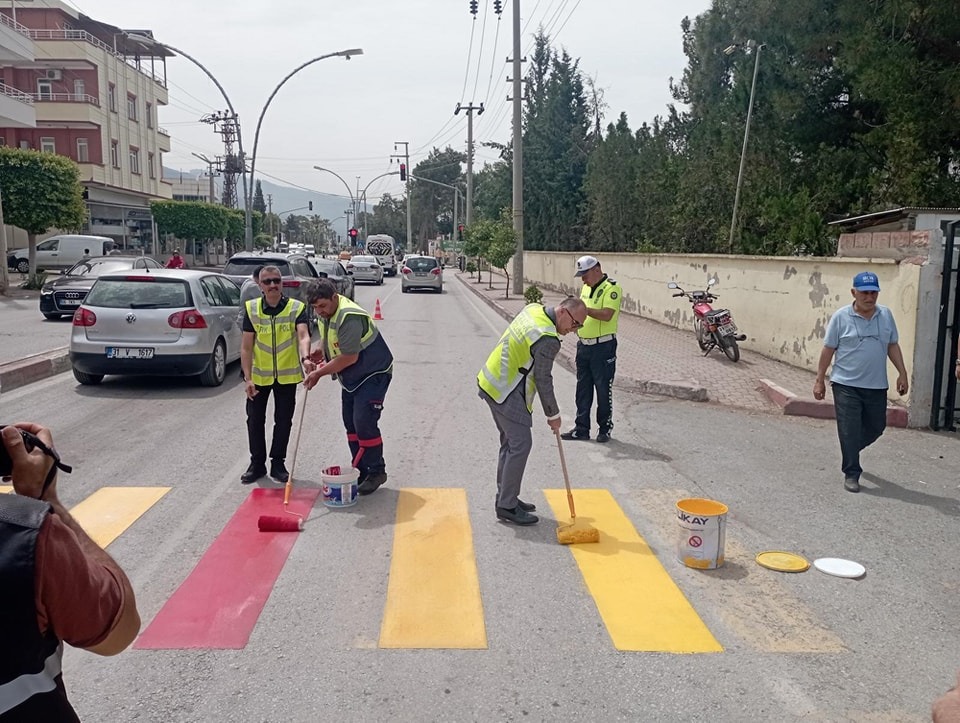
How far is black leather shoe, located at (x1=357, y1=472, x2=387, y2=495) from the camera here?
22.5 ft

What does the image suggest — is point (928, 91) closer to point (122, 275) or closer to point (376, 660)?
point (122, 275)

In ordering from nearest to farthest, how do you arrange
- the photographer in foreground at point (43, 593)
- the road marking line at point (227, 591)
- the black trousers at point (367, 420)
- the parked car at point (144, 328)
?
1. the photographer in foreground at point (43, 593)
2. the road marking line at point (227, 591)
3. the black trousers at point (367, 420)
4. the parked car at point (144, 328)

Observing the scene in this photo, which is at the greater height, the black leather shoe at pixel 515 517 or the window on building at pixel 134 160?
the window on building at pixel 134 160

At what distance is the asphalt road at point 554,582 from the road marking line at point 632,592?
5 centimetres

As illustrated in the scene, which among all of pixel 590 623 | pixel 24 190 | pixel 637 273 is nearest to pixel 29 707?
pixel 590 623

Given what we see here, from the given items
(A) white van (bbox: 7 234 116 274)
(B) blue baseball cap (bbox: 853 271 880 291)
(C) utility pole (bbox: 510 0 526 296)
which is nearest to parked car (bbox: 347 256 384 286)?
(A) white van (bbox: 7 234 116 274)

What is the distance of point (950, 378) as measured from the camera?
9.47m

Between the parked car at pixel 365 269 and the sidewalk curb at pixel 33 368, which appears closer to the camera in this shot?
the sidewalk curb at pixel 33 368

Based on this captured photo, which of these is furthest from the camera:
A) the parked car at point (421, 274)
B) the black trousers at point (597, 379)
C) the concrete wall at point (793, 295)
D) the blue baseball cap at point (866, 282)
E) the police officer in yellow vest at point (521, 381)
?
the parked car at point (421, 274)

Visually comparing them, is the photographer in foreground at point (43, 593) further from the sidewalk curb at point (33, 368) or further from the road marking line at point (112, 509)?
the sidewalk curb at point (33, 368)

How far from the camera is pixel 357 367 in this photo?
22.2 ft

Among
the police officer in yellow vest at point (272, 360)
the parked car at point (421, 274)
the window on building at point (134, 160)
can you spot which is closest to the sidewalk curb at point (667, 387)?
the police officer in yellow vest at point (272, 360)

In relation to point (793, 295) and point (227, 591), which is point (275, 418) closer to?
point (227, 591)

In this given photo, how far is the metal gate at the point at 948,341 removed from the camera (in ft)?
29.9
